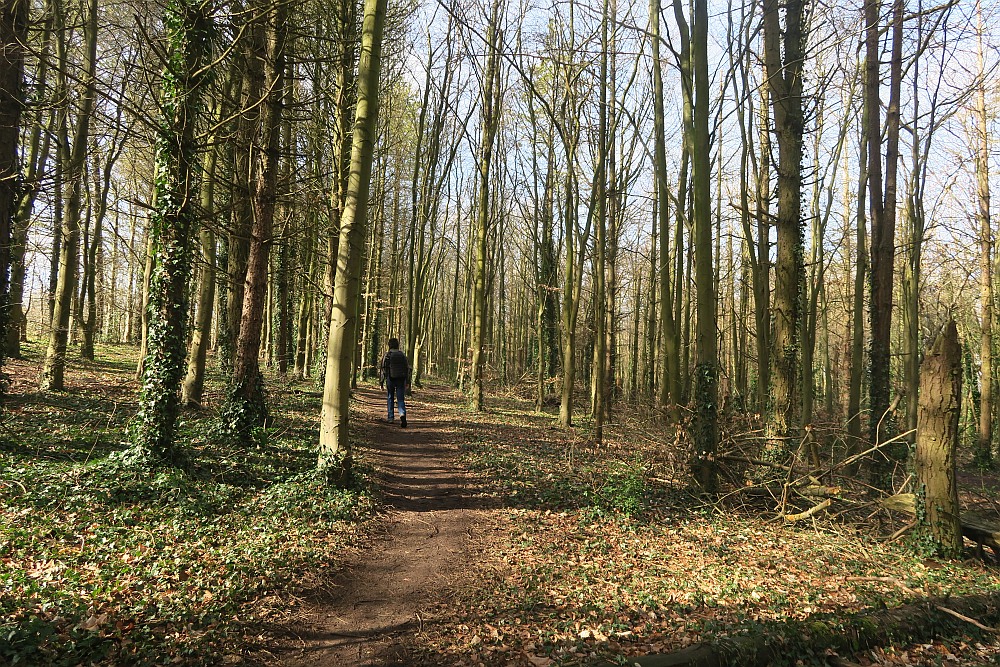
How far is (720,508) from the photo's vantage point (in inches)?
309

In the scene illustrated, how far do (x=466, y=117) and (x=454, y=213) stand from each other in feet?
37.6

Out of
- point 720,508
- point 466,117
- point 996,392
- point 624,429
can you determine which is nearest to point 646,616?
point 720,508

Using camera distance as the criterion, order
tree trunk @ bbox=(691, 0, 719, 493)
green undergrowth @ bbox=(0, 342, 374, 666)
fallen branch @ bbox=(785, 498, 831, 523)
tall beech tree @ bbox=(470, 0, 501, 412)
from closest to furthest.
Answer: green undergrowth @ bbox=(0, 342, 374, 666)
fallen branch @ bbox=(785, 498, 831, 523)
tree trunk @ bbox=(691, 0, 719, 493)
tall beech tree @ bbox=(470, 0, 501, 412)

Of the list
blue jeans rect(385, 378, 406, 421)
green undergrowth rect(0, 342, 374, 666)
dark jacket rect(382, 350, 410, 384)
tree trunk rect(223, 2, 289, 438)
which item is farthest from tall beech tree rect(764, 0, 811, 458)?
tree trunk rect(223, 2, 289, 438)

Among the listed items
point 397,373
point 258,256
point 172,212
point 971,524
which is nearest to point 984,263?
point 971,524

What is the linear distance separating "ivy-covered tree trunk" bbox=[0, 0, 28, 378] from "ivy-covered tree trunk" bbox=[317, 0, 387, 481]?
14.3 ft

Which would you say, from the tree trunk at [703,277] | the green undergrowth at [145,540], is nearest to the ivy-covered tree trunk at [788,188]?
the tree trunk at [703,277]

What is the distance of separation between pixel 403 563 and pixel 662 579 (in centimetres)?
281

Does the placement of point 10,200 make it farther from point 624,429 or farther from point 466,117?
point 466,117

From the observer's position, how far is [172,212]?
22.7 ft

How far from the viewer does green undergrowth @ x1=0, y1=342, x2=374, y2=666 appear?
3.67m

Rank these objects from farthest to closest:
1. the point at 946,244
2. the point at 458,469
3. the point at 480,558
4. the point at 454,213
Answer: the point at 454,213, the point at 946,244, the point at 458,469, the point at 480,558

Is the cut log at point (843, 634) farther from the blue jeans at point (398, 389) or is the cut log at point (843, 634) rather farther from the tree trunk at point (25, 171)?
the blue jeans at point (398, 389)

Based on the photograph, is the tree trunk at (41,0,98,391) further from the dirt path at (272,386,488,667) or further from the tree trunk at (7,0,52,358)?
the dirt path at (272,386,488,667)
